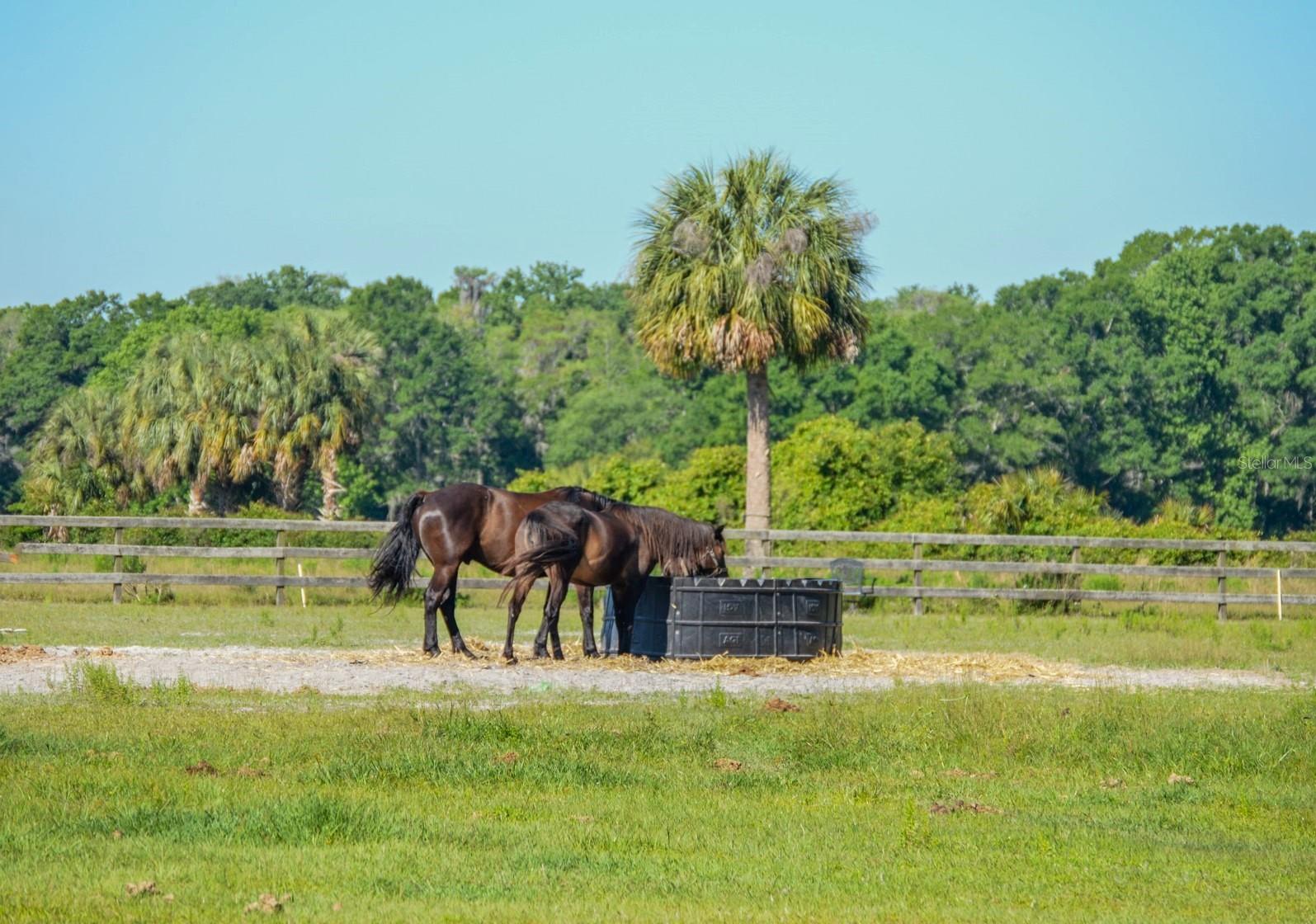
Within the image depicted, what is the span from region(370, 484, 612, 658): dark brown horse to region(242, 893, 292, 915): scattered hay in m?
9.93

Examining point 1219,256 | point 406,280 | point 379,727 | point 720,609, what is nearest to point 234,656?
point 720,609

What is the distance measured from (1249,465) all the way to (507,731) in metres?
60.5

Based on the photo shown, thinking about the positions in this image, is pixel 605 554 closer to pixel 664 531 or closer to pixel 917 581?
pixel 664 531

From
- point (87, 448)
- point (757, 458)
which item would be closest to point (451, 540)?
point (757, 458)

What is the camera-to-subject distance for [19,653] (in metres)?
14.6

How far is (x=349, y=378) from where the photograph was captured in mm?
43156

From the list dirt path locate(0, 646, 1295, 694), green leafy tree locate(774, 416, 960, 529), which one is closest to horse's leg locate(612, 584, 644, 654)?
dirt path locate(0, 646, 1295, 694)

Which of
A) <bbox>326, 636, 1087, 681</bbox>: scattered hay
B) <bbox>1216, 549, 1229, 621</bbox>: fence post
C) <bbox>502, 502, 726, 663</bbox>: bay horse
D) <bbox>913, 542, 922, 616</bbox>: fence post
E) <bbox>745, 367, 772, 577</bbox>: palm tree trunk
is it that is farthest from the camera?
<bbox>745, 367, 772, 577</bbox>: palm tree trunk

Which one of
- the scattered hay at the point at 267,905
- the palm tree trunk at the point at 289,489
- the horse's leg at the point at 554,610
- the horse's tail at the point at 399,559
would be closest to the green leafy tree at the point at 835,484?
the palm tree trunk at the point at 289,489

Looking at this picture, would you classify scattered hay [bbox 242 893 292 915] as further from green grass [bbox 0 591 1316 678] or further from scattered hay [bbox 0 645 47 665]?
green grass [bbox 0 591 1316 678]

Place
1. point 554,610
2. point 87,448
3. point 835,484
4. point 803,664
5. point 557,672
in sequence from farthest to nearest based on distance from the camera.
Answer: point 87,448 → point 835,484 → point 554,610 → point 803,664 → point 557,672

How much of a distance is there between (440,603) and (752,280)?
15.3 meters

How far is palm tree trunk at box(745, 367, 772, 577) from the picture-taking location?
30562 mm

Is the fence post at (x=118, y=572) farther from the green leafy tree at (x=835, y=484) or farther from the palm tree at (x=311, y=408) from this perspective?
the palm tree at (x=311, y=408)
